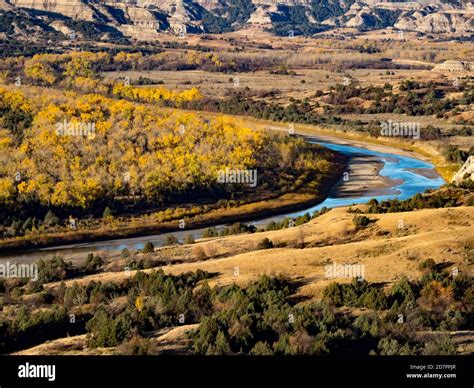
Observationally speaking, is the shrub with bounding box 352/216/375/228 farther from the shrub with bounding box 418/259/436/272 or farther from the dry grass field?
the shrub with bounding box 418/259/436/272

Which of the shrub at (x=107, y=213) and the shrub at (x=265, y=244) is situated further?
the shrub at (x=107, y=213)

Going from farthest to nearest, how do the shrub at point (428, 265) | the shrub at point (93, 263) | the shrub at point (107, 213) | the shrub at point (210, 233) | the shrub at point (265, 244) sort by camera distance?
the shrub at point (107, 213)
the shrub at point (210, 233)
the shrub at point (265, 244)
the shrub at point (93, 263)
the shrub at point (428, 265)

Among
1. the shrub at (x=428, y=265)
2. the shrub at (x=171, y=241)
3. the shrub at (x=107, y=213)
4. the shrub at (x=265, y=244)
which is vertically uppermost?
the shrub at (x=428, y=265)

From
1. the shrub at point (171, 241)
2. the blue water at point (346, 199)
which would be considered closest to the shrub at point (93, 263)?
the blue water at point (346, 199)

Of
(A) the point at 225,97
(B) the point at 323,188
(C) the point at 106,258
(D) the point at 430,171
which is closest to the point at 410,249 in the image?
(C) the point at 106,258

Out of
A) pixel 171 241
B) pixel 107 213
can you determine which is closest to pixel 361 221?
pixel 171 241

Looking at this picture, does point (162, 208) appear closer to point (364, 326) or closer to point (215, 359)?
point (364, 326)

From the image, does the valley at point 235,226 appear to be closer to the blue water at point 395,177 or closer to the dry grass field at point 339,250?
the dry grass field at point 339,250

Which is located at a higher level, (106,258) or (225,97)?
(225,97)

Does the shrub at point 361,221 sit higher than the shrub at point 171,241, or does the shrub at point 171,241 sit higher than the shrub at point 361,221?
the shrub at point 361,221
